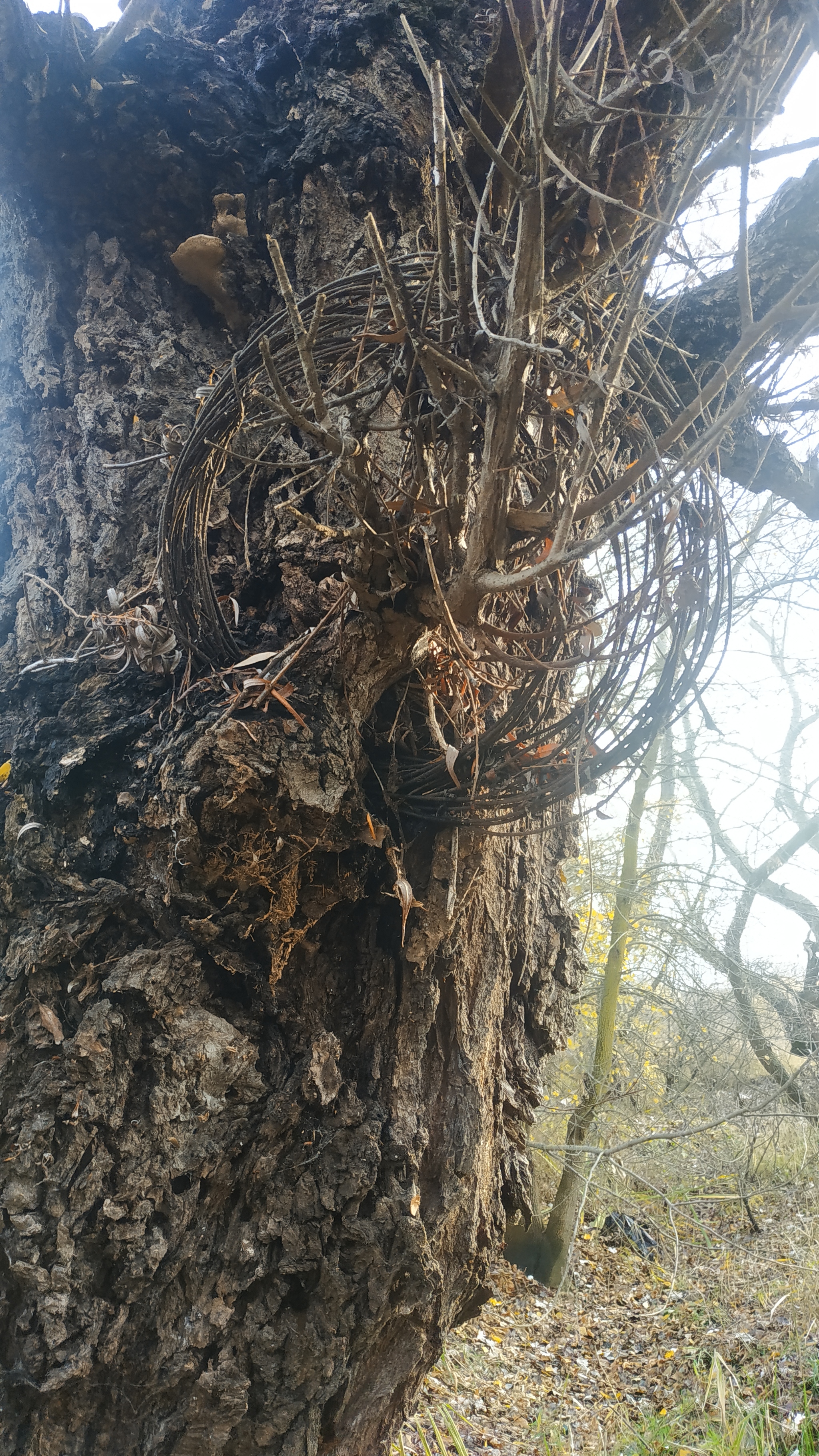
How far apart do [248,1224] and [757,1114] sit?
345 centimetres

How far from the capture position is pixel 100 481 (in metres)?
2.05

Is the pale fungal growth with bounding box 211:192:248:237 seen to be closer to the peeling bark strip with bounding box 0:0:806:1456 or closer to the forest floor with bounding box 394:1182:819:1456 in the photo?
the peeling bark strip with bounding box 0:0:806:1456

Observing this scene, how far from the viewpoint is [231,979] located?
1.59 metres

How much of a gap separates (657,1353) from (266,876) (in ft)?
15.3

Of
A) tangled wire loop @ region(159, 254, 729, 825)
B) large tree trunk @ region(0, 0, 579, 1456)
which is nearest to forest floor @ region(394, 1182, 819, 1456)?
large tree trunk @ region(0, 0, 579, 1456)

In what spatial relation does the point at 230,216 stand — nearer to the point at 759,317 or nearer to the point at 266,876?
the point at 759,317

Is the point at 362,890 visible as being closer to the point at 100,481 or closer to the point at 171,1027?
the point at 171,1027

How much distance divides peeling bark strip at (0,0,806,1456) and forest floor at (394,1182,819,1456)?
6.68ft

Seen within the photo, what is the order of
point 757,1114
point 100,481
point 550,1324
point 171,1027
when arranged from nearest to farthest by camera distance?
point 171,1027, point 100,481, point 757,1114, point 550,1324

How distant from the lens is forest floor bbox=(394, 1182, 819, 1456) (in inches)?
130

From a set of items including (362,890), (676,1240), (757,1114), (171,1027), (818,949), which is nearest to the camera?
(171,1027)

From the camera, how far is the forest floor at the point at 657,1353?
10.8ft

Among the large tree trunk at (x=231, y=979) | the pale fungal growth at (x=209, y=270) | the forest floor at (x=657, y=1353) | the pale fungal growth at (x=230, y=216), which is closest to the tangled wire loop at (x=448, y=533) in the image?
the large tree trunk at (x=231, y=979)

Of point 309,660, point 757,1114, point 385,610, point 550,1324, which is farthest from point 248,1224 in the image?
point 550,1324
